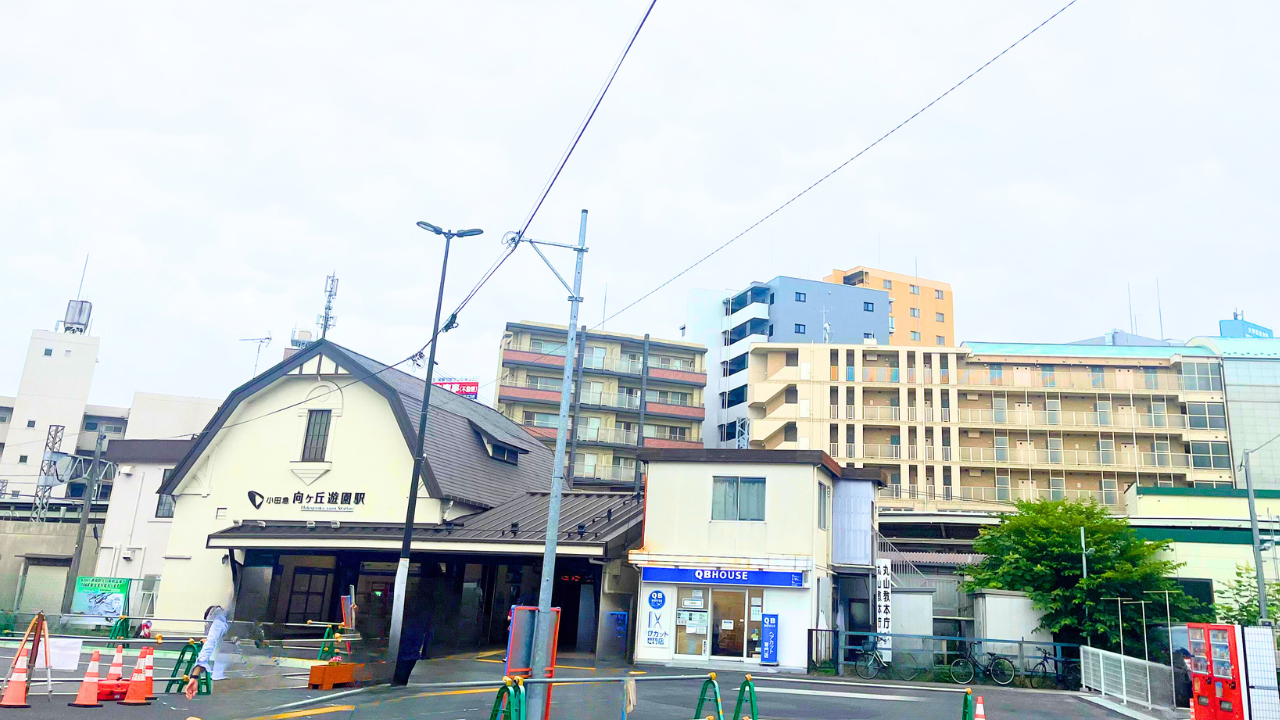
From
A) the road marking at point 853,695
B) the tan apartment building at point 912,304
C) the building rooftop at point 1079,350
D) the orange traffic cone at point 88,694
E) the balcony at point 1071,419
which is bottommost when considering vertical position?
the orange traffic cone at point 88,694

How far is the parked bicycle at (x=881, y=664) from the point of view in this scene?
23.4 metres

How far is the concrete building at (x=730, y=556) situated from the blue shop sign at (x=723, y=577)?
1.0 inches

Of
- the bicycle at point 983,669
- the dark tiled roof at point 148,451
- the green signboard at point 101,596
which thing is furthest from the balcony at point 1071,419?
the green signboard at point 101,596

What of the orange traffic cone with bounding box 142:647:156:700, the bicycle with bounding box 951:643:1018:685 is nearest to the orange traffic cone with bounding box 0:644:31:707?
the orange traffic cone with bounding box 142:647:156:700

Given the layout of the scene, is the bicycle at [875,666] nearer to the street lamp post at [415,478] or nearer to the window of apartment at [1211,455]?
the street lamp post at [415,478]

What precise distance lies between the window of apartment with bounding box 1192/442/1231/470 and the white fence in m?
45.2

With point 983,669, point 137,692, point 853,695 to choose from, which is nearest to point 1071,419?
point 983,669

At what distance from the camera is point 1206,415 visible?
195 feet

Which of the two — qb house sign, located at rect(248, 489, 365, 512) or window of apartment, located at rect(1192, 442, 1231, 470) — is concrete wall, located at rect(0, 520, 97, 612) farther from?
window of apartment, located at rect(1192, 442, 1231, 470)

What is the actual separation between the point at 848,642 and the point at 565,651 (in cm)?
826

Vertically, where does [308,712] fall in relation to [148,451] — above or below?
below

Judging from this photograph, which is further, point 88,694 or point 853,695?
point 853,695

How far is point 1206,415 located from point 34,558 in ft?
218

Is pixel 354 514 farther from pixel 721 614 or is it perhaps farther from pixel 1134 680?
pixel 1134 680
